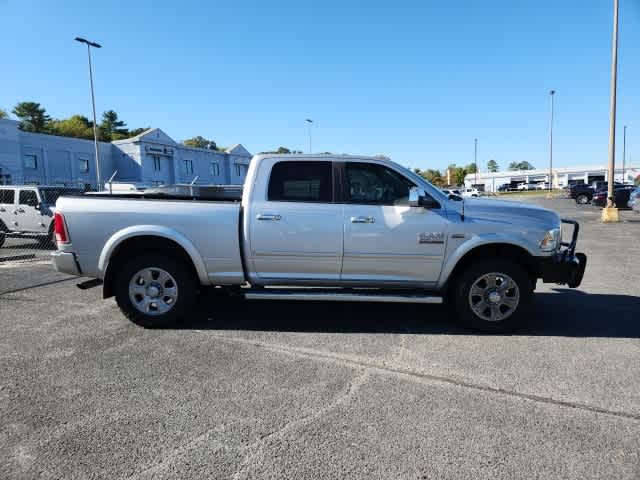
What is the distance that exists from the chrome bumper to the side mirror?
12.7 feet

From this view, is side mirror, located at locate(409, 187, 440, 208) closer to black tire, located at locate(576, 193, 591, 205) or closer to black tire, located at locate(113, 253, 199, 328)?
black tire, located at locate(113, 253, 199, 328)

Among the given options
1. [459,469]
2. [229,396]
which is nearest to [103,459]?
[229,396]

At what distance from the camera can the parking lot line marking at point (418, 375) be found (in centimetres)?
320

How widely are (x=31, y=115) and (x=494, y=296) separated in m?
88.2

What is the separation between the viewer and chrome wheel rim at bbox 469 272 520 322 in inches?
190

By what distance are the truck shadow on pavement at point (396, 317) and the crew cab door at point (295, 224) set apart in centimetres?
64

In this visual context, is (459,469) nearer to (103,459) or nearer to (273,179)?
(103,459)

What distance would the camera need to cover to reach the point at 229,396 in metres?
3.38

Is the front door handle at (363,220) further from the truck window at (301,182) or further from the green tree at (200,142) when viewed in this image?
the green tree at (200,142)

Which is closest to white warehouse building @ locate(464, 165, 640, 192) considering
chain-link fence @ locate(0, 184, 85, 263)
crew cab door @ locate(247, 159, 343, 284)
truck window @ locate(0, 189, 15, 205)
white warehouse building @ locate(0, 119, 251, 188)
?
white warehouse building @ locate(0, 119, 251, 188)

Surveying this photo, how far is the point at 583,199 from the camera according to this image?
32.9 metres

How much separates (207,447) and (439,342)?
2709 mm

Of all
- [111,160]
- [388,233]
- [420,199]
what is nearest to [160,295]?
[388,233]

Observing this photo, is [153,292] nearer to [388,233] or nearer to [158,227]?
[158,227]
